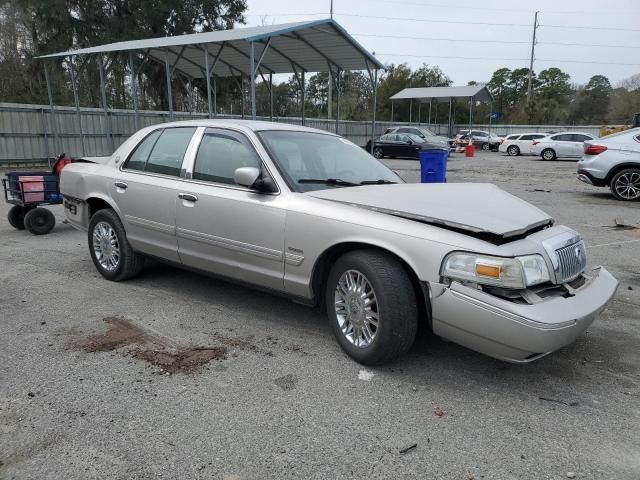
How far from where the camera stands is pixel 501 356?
299 centimetres

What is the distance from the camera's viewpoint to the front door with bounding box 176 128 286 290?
151 inches

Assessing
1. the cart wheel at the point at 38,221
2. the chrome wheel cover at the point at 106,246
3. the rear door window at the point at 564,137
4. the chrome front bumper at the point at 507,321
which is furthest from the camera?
the rear door window at the point at 564,137

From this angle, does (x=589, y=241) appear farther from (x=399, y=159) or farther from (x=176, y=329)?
(x=399, y=159)

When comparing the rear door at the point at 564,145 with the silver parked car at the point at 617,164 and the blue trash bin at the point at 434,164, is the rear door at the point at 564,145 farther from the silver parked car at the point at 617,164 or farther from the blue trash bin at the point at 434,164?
the blue trash bin at the point at 434,164

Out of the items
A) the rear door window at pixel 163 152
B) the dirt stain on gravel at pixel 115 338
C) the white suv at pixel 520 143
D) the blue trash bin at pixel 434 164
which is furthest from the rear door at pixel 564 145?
the dirt stain on gravel at pixel 115 338

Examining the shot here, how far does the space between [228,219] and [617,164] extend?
10.3 metres

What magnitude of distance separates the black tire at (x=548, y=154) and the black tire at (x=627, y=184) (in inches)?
655

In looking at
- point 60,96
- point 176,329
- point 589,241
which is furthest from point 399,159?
point 176,329

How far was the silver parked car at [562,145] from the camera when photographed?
26406 millimetres

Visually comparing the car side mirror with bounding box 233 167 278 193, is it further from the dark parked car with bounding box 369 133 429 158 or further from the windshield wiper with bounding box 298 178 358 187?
the dark parked car with bounding box 369 133 429 158

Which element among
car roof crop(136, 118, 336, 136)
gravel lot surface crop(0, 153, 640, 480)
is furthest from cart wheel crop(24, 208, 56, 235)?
car roof crop(136, 118, 336, 136)

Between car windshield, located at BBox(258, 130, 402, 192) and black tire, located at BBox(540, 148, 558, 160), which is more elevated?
car windshield, located at BBox(258, 130, 402, 192)

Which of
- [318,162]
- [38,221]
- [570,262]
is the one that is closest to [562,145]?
[38,221]

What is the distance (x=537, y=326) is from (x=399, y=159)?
2544 cm
